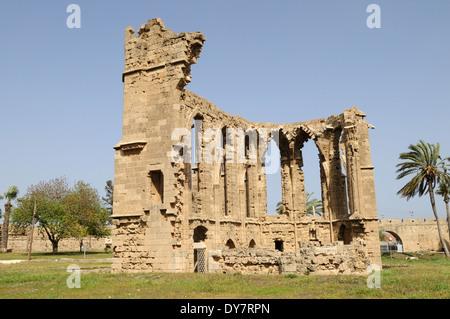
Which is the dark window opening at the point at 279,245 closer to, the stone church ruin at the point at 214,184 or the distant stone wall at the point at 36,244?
the stone church ruin at the point at 214,184

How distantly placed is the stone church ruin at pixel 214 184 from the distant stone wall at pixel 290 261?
4 centimetres

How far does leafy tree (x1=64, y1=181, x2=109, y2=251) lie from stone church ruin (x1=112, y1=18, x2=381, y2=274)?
19146mm

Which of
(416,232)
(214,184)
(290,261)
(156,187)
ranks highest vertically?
(214,184)

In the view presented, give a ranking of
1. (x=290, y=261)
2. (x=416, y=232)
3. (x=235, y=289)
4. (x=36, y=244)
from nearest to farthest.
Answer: (x=235, y=289), (x=290, y=261), (x=416, y=232), (x=36, y=244)

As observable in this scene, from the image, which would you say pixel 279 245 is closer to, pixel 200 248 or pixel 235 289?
pixel 200 248

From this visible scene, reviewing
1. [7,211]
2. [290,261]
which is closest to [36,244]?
[7,211]

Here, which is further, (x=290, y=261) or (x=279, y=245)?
(x=279, y=245)

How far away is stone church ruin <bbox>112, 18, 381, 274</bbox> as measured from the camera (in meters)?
14.5

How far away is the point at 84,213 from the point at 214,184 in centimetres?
2147

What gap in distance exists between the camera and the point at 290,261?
13.6 metres

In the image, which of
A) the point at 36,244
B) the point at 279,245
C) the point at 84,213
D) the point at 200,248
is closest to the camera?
the point at 200,248

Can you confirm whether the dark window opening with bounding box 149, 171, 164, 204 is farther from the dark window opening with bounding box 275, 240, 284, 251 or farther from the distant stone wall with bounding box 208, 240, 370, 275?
the dark window opening with bounding box 275, 240, 284, 251

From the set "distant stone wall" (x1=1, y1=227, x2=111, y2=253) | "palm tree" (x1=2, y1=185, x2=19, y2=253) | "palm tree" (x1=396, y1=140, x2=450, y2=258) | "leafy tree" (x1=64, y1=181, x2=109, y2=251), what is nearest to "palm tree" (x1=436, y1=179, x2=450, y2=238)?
"palm tree" (x1=396, y1=140, x2=450, y2=258)
